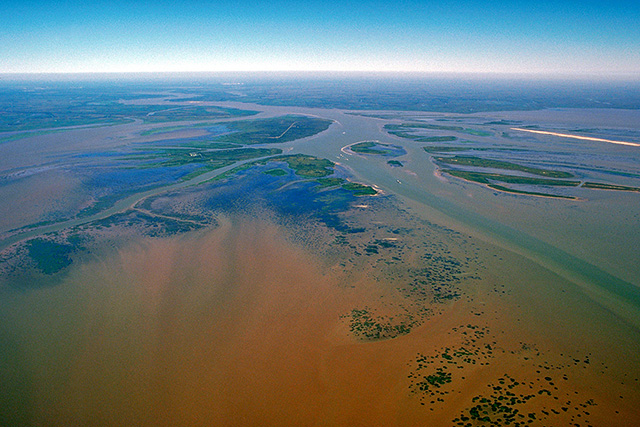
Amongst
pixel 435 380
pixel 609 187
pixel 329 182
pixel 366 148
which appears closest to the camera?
pixel 435 380

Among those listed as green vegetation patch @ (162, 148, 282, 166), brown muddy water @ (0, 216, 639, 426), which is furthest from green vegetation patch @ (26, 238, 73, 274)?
green vegetation patch @ (162, 148, 282, 166)

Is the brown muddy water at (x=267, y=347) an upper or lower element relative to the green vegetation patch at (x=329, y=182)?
lower

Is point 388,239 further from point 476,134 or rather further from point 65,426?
point 476,134

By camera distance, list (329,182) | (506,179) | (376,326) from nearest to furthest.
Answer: (376,326) → (329,182) → (506,179)

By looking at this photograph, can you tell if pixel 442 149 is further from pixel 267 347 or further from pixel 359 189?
Answer: pixel 267 347

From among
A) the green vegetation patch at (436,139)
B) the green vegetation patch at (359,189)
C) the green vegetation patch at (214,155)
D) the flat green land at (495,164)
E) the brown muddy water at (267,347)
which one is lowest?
the brown muddy water at (267,347)

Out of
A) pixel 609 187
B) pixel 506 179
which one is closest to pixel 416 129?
pixel 506 179

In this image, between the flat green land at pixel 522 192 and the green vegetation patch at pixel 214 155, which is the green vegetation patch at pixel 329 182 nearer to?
the green vegetation patch at pixel 214 155

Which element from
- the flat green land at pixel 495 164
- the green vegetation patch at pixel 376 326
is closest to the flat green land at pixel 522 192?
the flat green land at pixel 495 164
